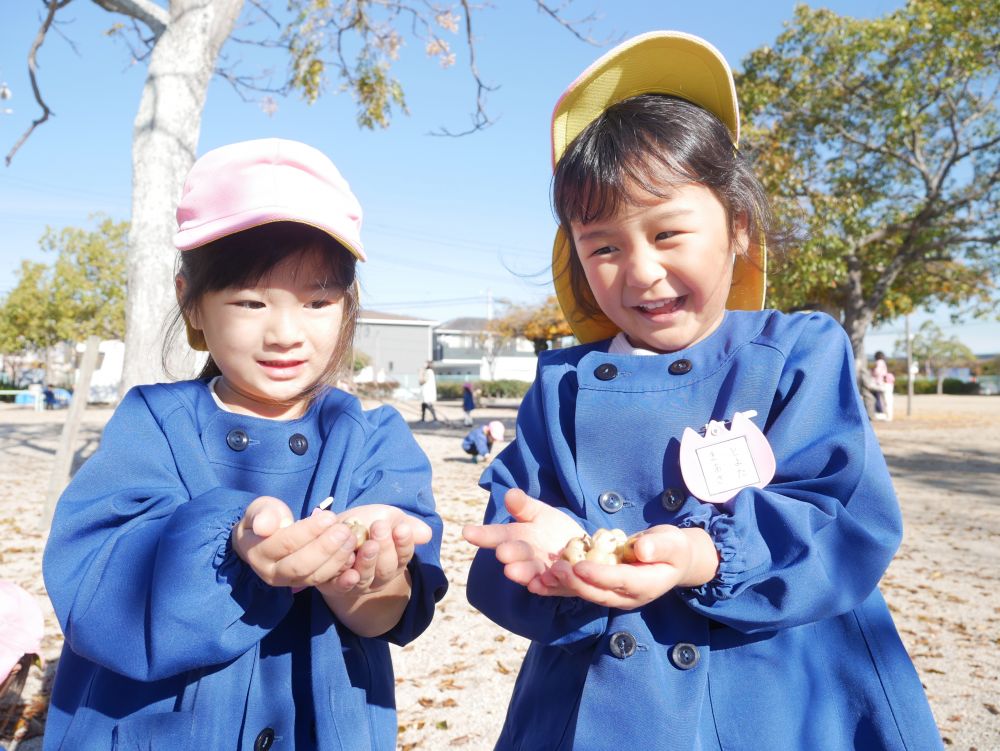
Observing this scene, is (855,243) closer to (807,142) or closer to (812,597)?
(807,142)

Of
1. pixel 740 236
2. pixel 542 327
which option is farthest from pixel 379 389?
pixel 740 236

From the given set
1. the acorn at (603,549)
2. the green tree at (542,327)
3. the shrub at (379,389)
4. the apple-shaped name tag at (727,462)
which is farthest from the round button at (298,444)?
the shrub at (379,389)

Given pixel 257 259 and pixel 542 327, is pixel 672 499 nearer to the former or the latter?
Result: pixel 257 259

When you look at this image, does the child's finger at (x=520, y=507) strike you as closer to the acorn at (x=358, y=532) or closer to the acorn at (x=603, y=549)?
the acorn at (x=603, y=549)

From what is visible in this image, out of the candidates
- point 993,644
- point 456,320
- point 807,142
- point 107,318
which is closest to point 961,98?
point 807,142

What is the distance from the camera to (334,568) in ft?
3.43

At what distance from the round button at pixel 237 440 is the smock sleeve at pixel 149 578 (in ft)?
0.45

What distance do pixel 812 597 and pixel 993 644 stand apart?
3.78 metres

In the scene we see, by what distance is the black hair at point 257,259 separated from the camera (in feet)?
4.46

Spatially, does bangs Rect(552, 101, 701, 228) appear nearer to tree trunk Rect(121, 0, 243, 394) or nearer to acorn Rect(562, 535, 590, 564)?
acorn Rect(562, 535, 590, 564)

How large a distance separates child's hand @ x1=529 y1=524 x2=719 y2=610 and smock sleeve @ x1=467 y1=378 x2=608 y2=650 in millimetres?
139

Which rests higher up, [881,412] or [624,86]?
[624,86]

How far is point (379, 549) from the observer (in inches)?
42.8

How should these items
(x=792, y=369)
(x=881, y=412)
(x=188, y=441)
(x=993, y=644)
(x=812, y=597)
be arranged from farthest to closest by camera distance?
1. (x=881, y=412)
2. (x=993, y=644)
3. (x=188, y=441)
4. (x=792, y=369)
5. (x=812, y=597)
